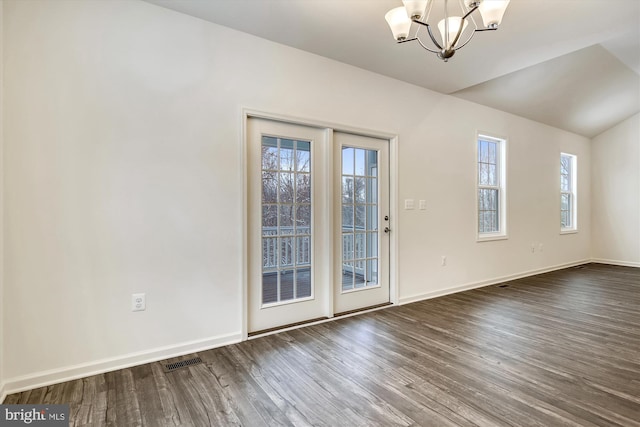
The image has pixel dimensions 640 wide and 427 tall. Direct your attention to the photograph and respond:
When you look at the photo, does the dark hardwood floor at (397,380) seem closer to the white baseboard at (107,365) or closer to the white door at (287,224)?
the white baseboard at (107,365)

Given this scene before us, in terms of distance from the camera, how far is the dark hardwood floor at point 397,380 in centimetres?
182

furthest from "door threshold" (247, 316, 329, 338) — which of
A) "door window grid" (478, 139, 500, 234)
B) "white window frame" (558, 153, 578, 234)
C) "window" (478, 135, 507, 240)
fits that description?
"white window frame" (558, 153, 578, 234)

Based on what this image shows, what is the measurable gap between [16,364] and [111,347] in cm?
51

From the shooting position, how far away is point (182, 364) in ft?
7.97

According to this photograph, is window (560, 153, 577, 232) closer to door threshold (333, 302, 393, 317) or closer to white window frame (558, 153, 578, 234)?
white window frame (558, 153, 578, 234)

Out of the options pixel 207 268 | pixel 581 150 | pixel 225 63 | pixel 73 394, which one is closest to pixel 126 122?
pixel 225 63

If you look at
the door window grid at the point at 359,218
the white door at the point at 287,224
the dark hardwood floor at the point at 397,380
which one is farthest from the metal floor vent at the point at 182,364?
the door window grid at the point at 359,218

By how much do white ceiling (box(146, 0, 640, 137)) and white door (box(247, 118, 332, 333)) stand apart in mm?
827

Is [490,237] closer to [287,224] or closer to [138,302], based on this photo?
[287,224]

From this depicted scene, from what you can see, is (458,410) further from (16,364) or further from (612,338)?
(16,364)

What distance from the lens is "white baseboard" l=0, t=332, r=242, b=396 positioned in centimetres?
208

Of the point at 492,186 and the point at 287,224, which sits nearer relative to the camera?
the point at 287,224

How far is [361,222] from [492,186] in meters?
2.71

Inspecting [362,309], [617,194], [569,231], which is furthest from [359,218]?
[617,194]
